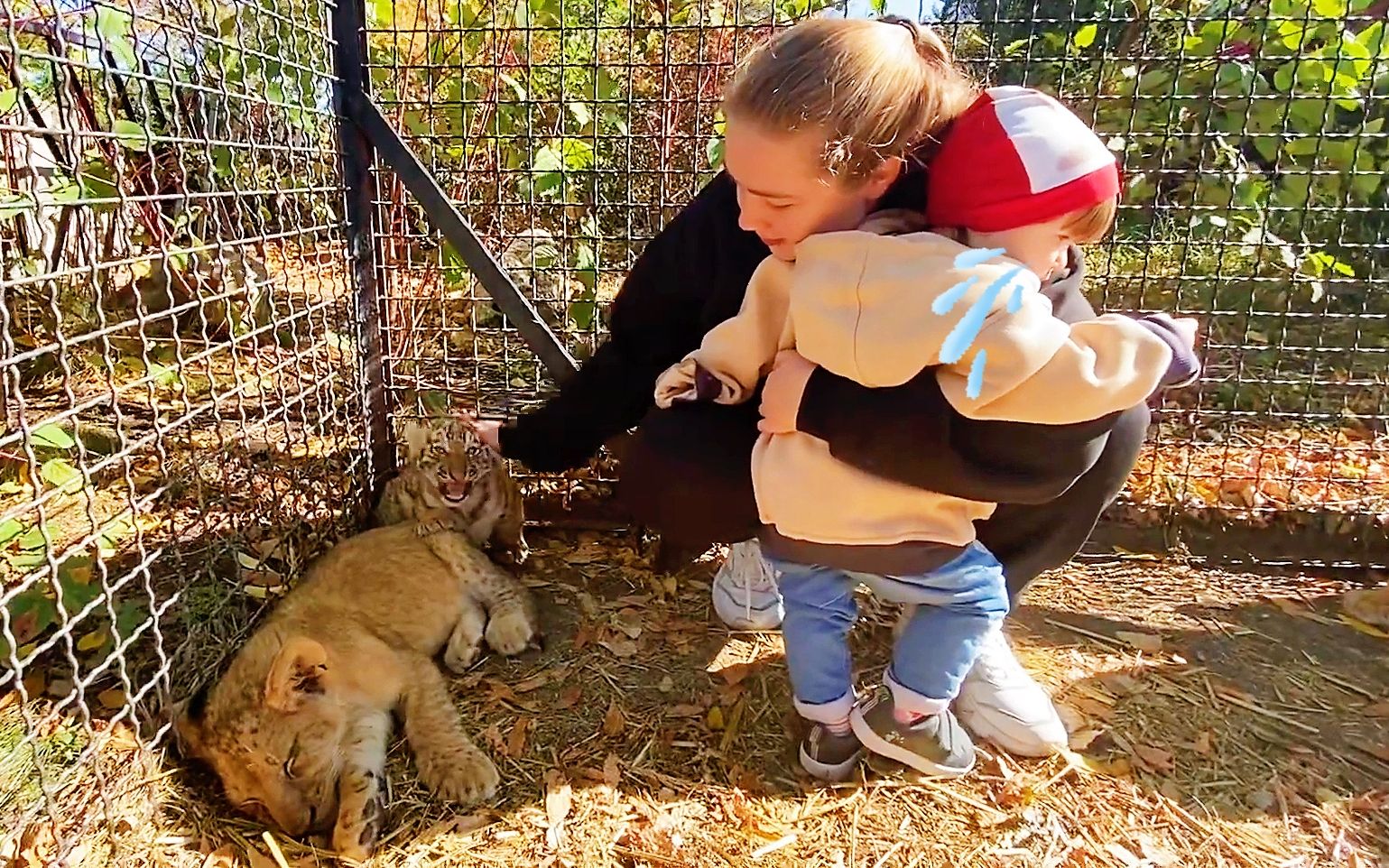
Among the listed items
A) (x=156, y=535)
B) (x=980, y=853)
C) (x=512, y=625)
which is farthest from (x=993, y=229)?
(x=156, y=535)

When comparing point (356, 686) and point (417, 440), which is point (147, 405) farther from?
point (356, 686)

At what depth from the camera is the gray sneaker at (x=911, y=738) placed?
245 cm

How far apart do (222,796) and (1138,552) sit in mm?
3254

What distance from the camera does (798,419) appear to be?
2.19 m

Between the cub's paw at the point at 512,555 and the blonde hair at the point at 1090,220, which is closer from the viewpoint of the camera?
the blonde hair at the point at 1090,220

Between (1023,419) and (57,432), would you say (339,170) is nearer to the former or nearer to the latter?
(57,432)

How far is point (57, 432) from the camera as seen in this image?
2.28 metres

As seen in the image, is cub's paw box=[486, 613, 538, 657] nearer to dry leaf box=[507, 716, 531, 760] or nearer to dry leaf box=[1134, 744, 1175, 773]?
dry leaf box=[507, 716, 531, 760]

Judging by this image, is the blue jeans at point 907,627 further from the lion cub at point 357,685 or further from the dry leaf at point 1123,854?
the lion cub at point 357,685

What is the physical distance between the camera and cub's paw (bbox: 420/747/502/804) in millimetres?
2508

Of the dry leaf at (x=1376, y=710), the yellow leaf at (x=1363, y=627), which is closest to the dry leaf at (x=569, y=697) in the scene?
the dry leaf at (x=1376, y=710)

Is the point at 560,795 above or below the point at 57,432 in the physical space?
below

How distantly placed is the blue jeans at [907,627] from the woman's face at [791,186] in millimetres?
847

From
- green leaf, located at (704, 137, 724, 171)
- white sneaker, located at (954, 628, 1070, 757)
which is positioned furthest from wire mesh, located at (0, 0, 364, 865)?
white sneaker, located at (954, 628, 1070, 757)
